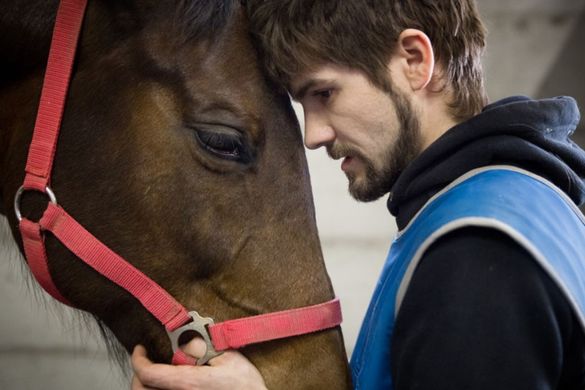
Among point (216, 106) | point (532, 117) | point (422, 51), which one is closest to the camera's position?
point (532, 117)

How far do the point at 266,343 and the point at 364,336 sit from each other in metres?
0.15

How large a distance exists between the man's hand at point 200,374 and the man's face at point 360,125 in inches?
12.6

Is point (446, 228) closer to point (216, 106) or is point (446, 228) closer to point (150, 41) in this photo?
point (216, 106)

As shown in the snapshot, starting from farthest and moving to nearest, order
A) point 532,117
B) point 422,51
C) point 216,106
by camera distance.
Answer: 1. point 216,106
2. point 422,51
3. point 532,117

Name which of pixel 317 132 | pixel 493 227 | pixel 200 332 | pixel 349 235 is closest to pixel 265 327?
pixel 200 332

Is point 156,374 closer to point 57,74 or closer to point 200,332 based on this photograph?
point 200,332

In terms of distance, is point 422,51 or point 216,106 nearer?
point 422,51

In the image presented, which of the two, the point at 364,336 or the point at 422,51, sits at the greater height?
the point at 422,51

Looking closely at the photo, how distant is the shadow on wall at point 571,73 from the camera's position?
7.77 ft

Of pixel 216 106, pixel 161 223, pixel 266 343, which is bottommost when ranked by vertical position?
pixel 266 343

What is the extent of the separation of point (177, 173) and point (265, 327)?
28cm

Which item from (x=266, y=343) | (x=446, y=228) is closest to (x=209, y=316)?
(x=266, y=343)

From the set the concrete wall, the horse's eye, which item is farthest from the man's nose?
the concrete wall

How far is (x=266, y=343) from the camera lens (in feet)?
3.38
